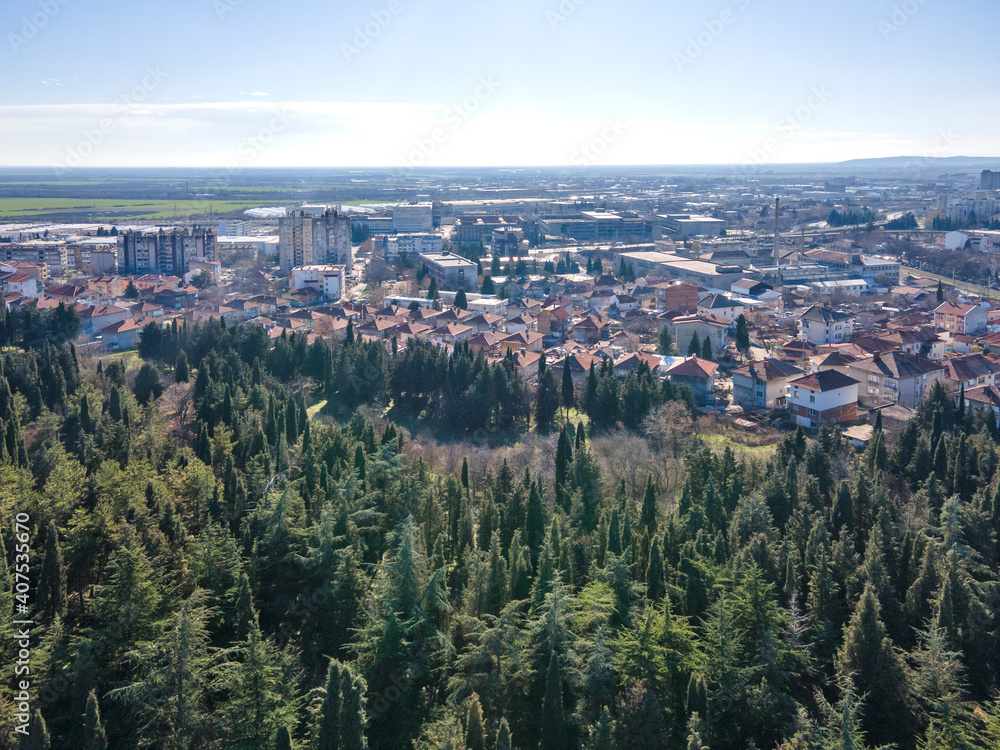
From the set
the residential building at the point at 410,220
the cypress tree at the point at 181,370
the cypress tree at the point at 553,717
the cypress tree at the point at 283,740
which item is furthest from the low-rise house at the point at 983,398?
the residential building at the point at 410,220

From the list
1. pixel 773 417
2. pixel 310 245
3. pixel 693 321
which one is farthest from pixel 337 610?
pixel 310 245

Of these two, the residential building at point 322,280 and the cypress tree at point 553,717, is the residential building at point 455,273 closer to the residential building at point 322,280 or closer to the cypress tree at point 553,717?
the residential building at point 322,280

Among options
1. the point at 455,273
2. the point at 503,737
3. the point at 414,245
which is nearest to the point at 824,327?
the point at 455,273

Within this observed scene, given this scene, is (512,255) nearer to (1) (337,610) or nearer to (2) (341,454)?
(2) (341,454)

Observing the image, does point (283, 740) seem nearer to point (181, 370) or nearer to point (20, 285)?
point (181, 370)

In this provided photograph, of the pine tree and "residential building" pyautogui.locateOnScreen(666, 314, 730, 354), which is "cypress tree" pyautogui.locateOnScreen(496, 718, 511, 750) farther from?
"residential building" pyautogui.locateOnScreen(666, 314, 730, 354)
